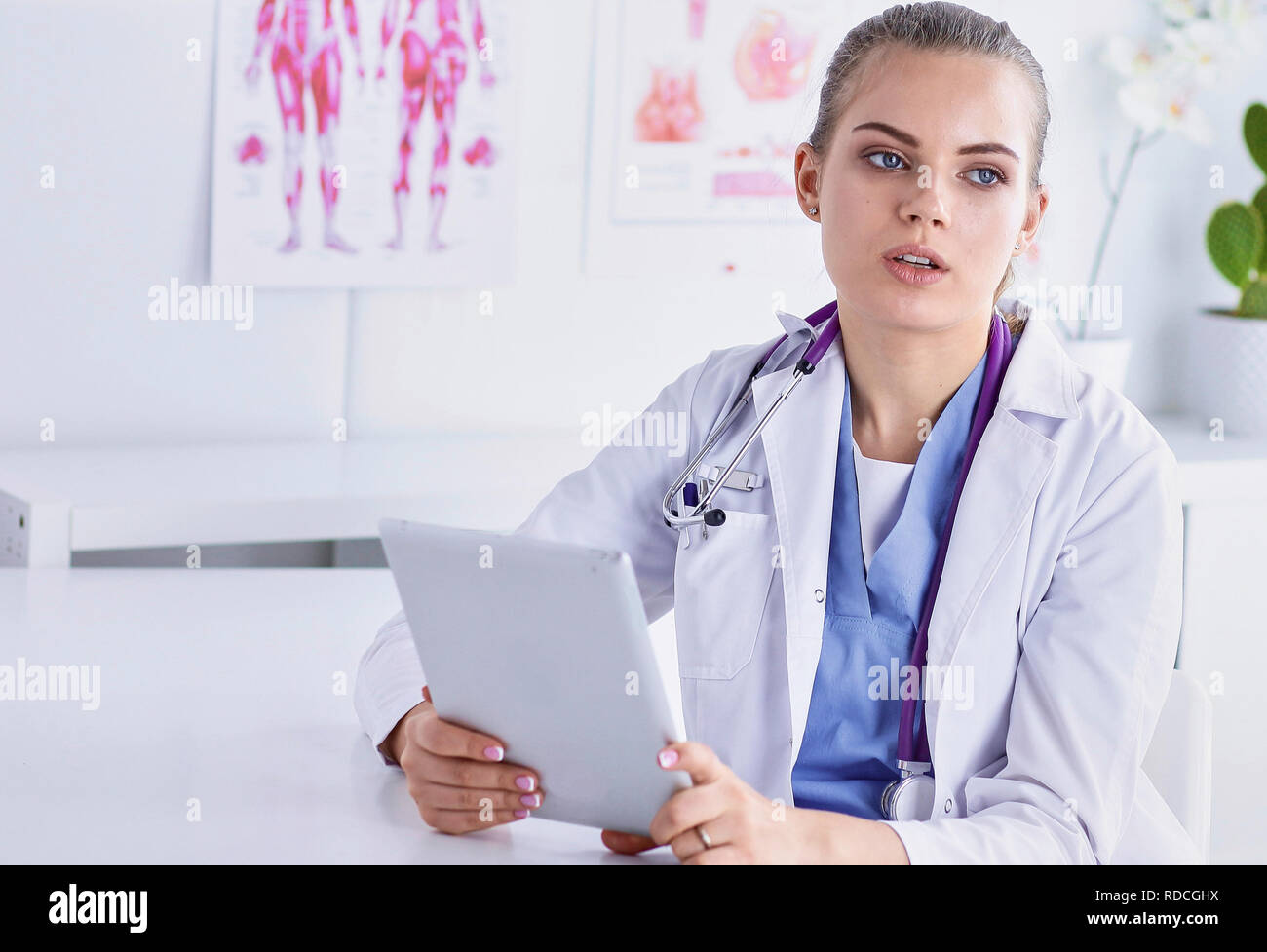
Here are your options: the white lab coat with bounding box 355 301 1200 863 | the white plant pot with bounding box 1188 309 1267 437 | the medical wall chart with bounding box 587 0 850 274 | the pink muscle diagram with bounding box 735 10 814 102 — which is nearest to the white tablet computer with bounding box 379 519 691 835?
the white lab coat with bounding box 355 301 1200 863

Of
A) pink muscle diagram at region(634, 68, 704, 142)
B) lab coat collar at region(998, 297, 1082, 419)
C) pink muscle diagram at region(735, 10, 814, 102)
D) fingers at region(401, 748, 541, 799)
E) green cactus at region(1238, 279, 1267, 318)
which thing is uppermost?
pink muscle diagram at region(735, 10, 814, 102)

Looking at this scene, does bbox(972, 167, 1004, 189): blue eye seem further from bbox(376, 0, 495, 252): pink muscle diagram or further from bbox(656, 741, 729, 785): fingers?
bbox(376, 0, 495, 252): pink muscle diagram

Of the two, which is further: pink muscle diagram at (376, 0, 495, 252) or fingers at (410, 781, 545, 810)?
pink muscle diagram at (376, 0, 495, 252)

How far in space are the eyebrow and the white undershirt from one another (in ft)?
0.91

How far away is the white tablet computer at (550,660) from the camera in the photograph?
3.04ft

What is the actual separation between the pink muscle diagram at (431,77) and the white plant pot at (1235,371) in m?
1.55

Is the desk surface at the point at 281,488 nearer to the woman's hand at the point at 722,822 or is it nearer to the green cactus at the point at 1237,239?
the green cactus at the point at 1237,239

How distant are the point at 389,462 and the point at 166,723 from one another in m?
1.10

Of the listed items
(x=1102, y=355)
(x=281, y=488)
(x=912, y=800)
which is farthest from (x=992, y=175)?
(x=1102, y=355)

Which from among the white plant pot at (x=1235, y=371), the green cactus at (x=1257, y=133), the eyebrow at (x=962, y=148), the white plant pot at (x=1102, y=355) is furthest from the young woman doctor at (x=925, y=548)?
the green cactus at (x=1257, y=133)

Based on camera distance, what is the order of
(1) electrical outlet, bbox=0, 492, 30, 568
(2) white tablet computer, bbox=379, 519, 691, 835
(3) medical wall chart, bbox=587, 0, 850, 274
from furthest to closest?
(3) medical wall chart, bbox=587, 0, 850, 274, (1) electrical outlet, bbox=0, 492, 30, 568, (2) white tablet computer, bbox=379, 519, 691, 835

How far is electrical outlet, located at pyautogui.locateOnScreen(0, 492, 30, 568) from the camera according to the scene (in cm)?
199

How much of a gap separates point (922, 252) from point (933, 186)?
6cm
